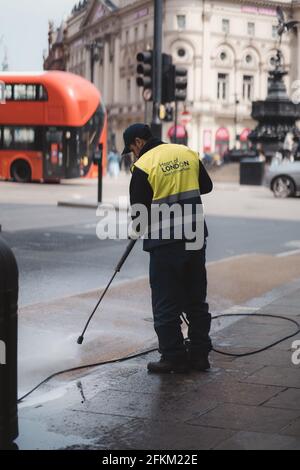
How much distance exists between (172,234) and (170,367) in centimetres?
83

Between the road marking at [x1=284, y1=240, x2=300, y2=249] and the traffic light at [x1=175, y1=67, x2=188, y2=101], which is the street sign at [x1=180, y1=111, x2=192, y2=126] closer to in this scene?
the traffic light at [x1=175, y1=67, x2=188, y2=101]

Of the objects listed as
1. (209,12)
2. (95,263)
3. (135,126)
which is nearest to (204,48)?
(209,12)

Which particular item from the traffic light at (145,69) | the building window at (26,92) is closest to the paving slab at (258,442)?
the traffic light at (145,69)

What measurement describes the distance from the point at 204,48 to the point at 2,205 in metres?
60.5

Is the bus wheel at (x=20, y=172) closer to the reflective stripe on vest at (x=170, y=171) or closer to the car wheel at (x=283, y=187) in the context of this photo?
the car wheel at (x=283, y=187)

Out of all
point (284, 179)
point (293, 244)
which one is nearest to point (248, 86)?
point (284, 179)

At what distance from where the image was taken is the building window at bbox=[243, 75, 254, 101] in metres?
83.8

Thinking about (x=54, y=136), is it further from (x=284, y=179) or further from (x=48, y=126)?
(x=284, y=179)

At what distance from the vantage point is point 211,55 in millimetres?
80562

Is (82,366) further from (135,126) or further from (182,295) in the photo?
(135,126)

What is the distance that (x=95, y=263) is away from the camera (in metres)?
11.3

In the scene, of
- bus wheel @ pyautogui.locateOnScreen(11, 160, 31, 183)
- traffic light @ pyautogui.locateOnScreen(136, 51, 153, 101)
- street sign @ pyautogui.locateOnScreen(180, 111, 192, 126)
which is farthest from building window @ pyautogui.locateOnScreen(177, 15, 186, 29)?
traffic light @ pyautogui.locateOnScreen(136, 51, 153, 101)

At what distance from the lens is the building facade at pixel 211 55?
7906 cm

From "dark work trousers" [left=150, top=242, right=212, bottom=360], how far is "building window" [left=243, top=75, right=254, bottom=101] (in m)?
79.7
